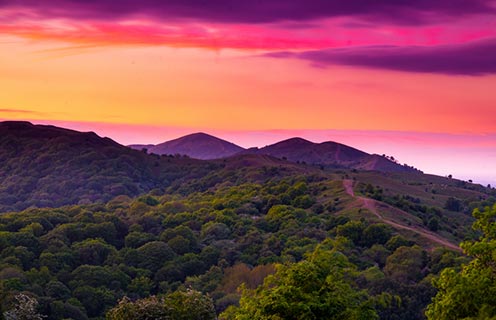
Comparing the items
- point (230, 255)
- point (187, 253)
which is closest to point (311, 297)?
point (187, 253)

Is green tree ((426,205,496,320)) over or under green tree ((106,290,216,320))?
over

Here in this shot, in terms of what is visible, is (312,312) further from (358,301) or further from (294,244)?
(294,244)

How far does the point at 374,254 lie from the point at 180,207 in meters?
A: 51.1

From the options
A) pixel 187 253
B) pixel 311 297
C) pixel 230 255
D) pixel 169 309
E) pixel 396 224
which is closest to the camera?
pixel 311 297

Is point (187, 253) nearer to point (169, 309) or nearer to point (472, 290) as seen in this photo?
point (169, 309)

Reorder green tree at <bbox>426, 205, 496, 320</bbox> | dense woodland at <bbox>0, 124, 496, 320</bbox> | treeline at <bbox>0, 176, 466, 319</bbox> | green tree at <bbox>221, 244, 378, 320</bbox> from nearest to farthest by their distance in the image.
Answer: green tree at <bbox>426, 205, 496, 320</bbox> → green tree at <bbox>221, 244, 378, 320</bbox> → dense woodland at <bbox>0, 124, 496, 320</bbox> → treeline at <bbox>0, 176, 466, 319</bbox>

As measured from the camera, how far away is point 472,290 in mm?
26328

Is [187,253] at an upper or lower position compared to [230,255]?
lower

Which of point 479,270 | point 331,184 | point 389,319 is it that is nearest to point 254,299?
point 479,270

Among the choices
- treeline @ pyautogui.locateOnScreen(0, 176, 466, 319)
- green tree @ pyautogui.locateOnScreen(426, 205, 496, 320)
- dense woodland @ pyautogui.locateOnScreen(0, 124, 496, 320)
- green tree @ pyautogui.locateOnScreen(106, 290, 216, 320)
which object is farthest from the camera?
treeline @ pyautogui.locateOnScreen(0, 176, 466, 319)

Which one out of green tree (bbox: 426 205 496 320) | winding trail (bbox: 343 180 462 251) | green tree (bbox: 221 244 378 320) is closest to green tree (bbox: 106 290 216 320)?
green tree (bbox: 221 244 378 320)

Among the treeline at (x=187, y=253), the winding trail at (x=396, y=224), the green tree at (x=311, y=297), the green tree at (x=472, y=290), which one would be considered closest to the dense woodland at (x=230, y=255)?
the green tree at (x=311, y=297)

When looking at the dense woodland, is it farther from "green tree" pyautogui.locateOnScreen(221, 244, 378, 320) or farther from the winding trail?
the winding trail

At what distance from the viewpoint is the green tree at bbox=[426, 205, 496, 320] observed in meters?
26.2
